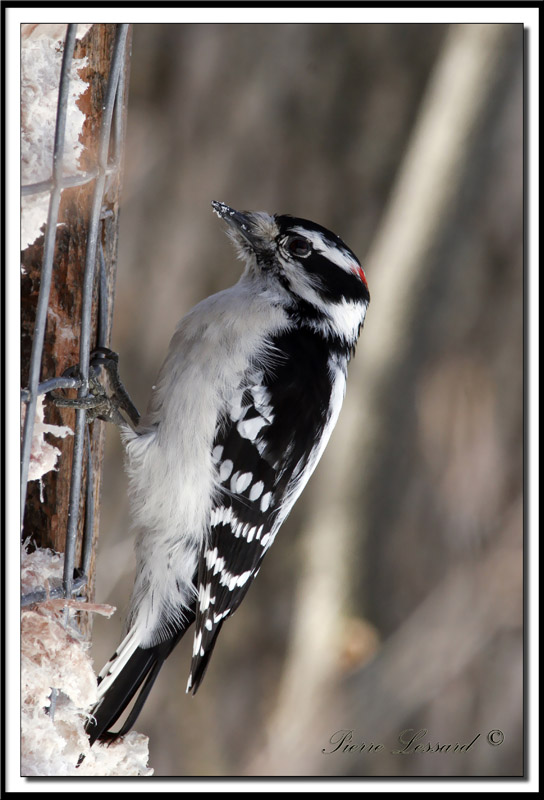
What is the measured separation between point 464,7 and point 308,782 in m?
1.54

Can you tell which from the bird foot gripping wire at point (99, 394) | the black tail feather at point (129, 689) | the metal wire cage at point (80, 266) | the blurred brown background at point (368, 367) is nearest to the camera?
the metal wire cage at point (80, 266)

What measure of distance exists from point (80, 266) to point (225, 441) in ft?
1.53

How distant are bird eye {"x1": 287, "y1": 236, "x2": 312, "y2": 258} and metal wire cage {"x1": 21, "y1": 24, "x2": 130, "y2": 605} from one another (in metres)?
0.43

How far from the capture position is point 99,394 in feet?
5.07

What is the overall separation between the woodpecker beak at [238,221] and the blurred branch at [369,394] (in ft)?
4.11

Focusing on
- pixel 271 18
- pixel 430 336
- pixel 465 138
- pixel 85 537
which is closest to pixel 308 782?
pixel 85 537

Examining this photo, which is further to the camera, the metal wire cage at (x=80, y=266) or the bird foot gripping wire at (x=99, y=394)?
the bird foot gripping wire at (x=99, y=394)

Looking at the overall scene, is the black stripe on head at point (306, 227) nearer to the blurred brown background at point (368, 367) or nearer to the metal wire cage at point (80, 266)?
the metal wire cage at point (80, 266)

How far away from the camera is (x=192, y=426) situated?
5.30ft

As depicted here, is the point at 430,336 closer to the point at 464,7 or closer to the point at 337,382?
the point at 337,382

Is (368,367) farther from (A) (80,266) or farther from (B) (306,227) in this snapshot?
(A) (80,266)

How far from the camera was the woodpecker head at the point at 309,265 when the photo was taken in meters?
1.81

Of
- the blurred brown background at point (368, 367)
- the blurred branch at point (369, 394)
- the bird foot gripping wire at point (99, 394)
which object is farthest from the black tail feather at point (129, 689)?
the blurred branch at point (369, 394)

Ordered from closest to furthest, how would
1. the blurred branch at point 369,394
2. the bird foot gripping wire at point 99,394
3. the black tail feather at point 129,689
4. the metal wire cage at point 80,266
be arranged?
the metal wire cage at point 80,266 < the bird foot gripping wire at point 99,394 < the black tail feather at point 129,689 < the blurred branch at point 369,394
